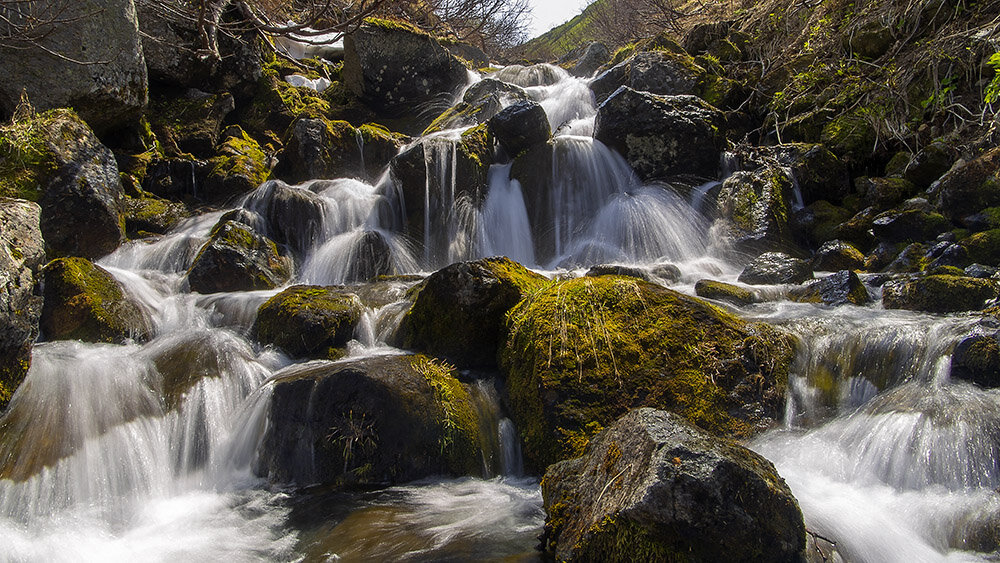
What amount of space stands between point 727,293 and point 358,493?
195 inches

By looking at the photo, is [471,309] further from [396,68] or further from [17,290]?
[396,68]

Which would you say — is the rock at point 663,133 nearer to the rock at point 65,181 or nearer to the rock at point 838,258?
the rock at point 838,258

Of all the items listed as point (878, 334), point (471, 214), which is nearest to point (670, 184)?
point (471, 214)

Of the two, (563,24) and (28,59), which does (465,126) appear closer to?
(28,59)

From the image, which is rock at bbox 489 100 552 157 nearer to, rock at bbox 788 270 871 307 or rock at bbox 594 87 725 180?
rock at bbox 594 87 725 180

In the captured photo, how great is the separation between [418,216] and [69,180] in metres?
5.28

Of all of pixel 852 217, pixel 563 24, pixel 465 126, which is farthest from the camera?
pixel 563 24

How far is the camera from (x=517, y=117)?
10.9 m

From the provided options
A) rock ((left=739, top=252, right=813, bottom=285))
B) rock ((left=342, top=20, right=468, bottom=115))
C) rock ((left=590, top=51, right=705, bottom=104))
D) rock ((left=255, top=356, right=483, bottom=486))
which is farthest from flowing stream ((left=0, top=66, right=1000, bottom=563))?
rock ((left=342, top=20, right=468, bottom=115))

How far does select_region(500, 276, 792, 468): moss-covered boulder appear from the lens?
3900 millimetres

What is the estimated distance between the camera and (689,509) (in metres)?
2.35

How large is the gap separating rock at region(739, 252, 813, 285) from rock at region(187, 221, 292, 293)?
693 centimetres

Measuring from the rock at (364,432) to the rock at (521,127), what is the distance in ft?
25.1

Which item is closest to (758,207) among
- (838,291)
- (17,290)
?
(838,291)
